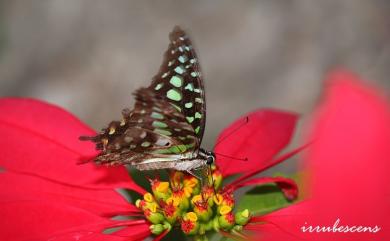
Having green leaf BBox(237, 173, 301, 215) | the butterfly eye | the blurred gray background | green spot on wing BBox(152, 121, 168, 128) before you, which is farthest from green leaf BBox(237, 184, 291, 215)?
the blurred gray background

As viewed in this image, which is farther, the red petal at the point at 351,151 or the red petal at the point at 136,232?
the red petal at the point at 136,232

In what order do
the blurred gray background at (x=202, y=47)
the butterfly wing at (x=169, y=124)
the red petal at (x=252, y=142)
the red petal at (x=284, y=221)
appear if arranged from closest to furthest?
the red petal at (x=284, y=221) < the butterfly wing at (x=169, y=124) < the red petal at (x=252, y=142) < the blurred gray background at (x=202, y=47)

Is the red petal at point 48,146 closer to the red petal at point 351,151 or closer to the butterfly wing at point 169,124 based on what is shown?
the butterfly wing at point 169,124

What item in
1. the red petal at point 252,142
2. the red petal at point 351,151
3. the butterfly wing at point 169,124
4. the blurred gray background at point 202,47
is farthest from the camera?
the blurred gray background at point 202,47

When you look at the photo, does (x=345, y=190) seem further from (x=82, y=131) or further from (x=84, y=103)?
(x=84, y=103)

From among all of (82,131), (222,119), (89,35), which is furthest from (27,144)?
(89,35)

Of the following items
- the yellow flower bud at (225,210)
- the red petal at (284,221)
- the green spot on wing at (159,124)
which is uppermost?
the green spot on wing at (159,124)

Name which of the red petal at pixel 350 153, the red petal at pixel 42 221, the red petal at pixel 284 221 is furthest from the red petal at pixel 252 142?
the red petal at pixel 350 153

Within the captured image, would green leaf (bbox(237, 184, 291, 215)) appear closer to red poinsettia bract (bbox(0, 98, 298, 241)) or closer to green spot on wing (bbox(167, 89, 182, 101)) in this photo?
red poinsettia bract (bbox(0, 98, 298, 241))
